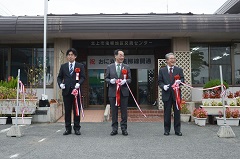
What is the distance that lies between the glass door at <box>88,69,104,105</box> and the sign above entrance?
31cm

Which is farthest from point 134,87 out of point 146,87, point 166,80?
point 166,80

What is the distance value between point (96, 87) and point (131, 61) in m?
2.09

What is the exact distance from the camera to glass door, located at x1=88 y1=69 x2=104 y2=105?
1382cm

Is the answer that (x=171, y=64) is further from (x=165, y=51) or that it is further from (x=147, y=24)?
(x=165, y=51)

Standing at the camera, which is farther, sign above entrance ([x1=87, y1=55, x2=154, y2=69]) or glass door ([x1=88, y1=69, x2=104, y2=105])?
glass door ([x1=88, y1=69, x2=104, y2=105])

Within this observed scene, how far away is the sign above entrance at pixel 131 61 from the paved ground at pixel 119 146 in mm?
7647

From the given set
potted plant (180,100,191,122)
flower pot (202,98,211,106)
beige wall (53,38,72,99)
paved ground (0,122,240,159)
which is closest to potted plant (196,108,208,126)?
flower pot (202,98,211,106)

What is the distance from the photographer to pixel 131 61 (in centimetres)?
1373

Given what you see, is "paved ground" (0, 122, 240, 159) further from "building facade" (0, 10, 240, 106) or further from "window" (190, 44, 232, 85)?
"window" (190, 44, 232, 85)

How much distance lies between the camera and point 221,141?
542cm

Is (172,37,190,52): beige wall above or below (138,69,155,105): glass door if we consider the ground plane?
above

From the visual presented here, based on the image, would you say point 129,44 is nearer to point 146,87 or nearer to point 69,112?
point 146,87

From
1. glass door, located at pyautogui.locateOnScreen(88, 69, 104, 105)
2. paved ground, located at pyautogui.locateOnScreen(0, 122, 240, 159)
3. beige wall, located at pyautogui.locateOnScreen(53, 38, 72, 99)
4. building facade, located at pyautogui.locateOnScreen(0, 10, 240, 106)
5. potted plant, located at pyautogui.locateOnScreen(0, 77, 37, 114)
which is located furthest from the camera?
glass door, located at pyautogui.locateOnScreen(88, 69, 104, 105)

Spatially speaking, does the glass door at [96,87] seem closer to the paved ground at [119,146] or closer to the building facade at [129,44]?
the building facade at [129,44]
